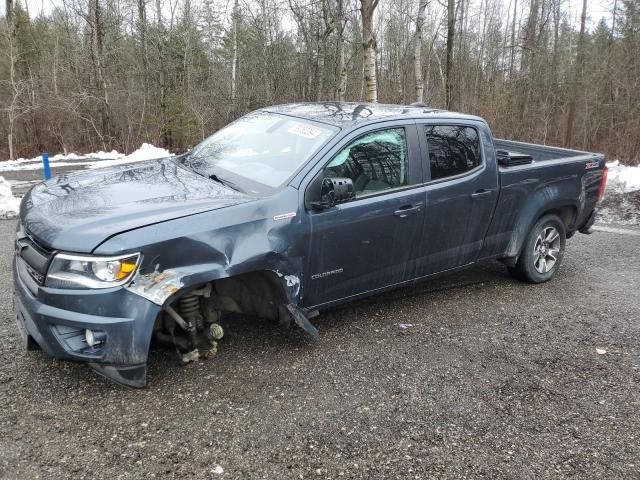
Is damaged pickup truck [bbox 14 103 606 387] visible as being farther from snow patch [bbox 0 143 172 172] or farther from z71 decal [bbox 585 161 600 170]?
snow patch [bbox 0 143 172 172]

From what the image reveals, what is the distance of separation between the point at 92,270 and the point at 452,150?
3131 mm

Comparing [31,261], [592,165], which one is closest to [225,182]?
[31,261]

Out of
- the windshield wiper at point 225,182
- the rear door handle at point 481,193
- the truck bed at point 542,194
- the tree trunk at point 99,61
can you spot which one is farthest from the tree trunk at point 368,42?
the tree trunk at point 99,61

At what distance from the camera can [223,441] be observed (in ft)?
9.34

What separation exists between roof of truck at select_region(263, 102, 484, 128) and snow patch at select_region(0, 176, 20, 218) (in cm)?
545

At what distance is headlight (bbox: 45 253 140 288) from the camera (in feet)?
9.30

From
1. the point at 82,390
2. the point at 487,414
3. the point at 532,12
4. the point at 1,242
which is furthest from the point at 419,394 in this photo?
the point at 532,12

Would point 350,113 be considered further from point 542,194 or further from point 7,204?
point 7,204

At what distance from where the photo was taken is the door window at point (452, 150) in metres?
4.37

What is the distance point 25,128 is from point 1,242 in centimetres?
2022

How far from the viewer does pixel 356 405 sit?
10.6 ft

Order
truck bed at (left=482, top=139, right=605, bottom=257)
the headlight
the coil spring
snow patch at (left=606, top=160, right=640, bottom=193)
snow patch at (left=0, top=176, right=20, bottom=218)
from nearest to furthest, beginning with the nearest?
1. the headlight
2. the coil spring
3. truck bed at (left=482, top=139, right=605, bottom=257)
4. snow patch at (left=0, top=176, right=20, bottom=218)
5. snow patch at (left=606, top=160, right=640, bottom=193)

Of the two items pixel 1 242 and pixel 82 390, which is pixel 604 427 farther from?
pixel 1 242

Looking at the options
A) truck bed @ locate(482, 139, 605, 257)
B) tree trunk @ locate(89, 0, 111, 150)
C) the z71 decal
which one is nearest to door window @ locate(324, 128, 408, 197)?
truck bed @ locate(482, 139, 605, 257)
